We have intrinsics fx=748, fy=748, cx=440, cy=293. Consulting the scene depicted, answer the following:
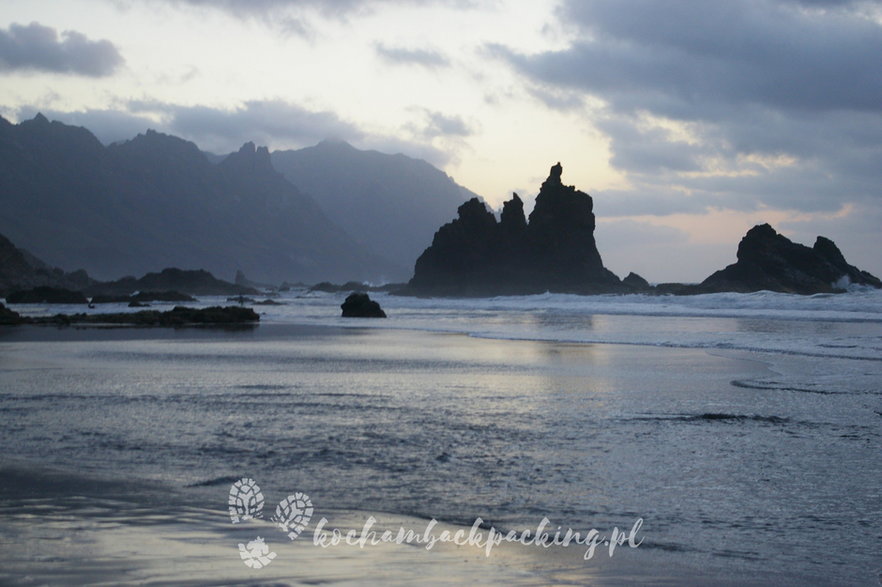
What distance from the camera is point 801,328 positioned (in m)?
32.2

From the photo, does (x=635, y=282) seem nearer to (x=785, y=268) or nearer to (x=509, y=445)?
(x=785, y=268)

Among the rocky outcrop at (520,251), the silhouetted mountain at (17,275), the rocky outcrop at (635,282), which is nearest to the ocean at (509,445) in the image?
the silhouetted mountain at (17,275)

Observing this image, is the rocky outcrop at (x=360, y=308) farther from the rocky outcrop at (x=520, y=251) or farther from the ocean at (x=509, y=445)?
the rocky outcrop at (x=520, y=251)

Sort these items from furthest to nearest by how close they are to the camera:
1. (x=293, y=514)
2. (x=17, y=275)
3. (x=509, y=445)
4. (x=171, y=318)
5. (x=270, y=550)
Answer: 1. (x=17, y=275)
2. (x=171, y=318)
3. (x=509, y=445)
4. (x=293, y=514)
5. (x=270, y=550)

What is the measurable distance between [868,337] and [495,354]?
14337 mm

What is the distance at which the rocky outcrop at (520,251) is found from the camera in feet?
391

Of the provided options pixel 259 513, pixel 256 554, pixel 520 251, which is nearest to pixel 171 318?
pixel 259 513

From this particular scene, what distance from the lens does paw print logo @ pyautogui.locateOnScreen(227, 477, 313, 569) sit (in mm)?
5066

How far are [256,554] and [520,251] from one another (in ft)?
403

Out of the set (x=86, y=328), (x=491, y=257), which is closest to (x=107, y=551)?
(x=86, y=328)

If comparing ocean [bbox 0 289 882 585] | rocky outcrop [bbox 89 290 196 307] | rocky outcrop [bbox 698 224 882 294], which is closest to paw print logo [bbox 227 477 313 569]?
ocean [bbox 0 289 882 585]

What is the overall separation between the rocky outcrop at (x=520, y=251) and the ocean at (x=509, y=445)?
9801 centimetres

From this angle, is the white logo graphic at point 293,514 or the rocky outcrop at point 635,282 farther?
the rocky outcrop at point 635,282

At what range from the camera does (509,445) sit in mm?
8781
